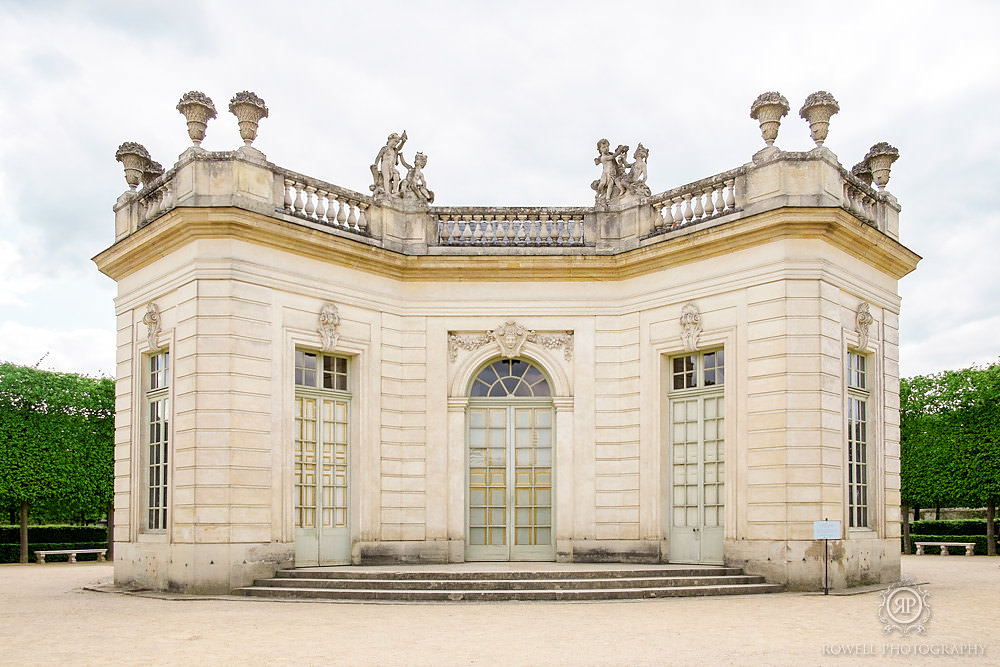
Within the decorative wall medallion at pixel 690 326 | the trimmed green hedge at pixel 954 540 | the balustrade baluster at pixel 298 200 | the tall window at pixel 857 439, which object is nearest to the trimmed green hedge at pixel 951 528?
the trimmed green hedge at pixel 954 540

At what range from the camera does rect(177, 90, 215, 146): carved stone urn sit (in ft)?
43.3

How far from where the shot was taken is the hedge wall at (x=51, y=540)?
24531 mm

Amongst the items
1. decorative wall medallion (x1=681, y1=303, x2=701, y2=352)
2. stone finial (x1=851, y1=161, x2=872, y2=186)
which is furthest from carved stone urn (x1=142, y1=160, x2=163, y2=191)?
stone finial (x1=851, y1=161, x2=872, y2=186)

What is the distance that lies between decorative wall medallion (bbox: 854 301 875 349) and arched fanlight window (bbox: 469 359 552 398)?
426 cm

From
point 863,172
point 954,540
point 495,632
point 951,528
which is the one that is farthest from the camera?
point 951,528

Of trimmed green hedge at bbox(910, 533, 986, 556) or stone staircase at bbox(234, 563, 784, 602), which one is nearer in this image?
stone staircase at bbox(234, 563, 784, 602)

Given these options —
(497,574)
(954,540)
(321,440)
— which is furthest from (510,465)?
(954,540)

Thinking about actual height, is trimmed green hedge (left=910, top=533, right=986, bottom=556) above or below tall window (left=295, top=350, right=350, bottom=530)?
below

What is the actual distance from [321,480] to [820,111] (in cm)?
795

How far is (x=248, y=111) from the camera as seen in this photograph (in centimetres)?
1324

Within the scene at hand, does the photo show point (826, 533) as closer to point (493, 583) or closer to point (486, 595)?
point (493, 583)

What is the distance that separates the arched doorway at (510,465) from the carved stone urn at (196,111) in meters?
4.99

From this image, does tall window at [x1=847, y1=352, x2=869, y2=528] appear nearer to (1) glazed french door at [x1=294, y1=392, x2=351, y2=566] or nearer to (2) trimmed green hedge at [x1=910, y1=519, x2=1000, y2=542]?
(1) glazed french door at [x1=294, y1=392, x2=351, y2=566]

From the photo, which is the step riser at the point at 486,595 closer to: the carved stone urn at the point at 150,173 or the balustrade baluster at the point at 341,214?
the balustrade baluster at the point at 341,214
